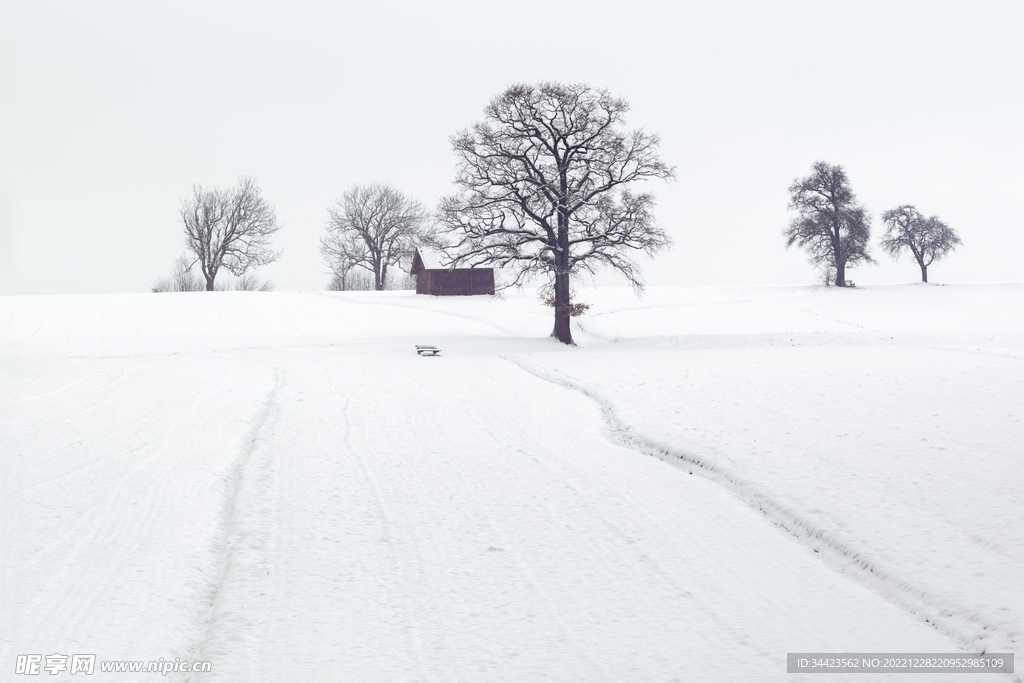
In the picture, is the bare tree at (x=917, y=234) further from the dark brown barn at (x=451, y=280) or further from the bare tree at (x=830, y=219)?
the dark brown barn at (x=451, y=280)

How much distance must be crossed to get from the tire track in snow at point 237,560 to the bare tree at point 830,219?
178 ft

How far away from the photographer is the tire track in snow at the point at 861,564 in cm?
536

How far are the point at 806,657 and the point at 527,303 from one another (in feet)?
156

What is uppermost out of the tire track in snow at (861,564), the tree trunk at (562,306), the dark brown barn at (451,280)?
the dark brown barn at (451,280)

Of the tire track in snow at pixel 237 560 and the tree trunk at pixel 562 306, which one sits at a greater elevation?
the tree trunk at pixel 562 306

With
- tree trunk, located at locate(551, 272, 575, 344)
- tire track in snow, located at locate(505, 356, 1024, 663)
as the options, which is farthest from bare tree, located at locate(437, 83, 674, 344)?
tire track in snow, located at locate(505, 356, 1024, 663)

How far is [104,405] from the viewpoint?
14844 millimetres

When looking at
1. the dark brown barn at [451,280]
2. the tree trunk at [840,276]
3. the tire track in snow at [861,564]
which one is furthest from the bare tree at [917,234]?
the tire track in snow at [861,564]

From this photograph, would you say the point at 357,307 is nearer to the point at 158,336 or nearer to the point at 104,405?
the point at 158,336

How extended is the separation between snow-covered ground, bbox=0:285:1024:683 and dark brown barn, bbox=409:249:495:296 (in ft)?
133

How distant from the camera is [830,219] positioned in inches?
2229

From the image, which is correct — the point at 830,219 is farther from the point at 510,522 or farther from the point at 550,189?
the point at 510,522

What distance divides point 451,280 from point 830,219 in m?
29.5

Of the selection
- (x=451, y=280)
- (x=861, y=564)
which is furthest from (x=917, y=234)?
(x=861, y=564)
